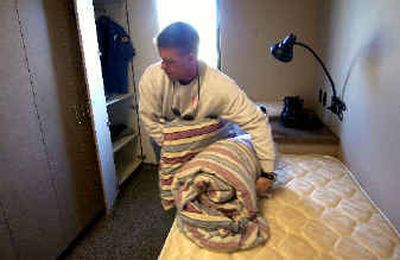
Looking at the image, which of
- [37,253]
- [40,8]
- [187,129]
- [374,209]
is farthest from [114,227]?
[374,209]

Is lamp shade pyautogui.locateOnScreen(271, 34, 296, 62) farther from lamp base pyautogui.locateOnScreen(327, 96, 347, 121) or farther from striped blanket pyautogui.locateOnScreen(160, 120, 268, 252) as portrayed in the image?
striped blanket pyautogui.locateOnScreen(160, 120, 268, 252)

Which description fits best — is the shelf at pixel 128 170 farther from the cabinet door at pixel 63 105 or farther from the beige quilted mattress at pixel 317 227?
the beige quilted mattress at pixel 317 227

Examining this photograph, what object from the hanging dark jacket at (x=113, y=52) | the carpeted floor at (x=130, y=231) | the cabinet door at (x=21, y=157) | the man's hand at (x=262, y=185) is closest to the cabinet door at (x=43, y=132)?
the cabinet door at (x=21, y=157)

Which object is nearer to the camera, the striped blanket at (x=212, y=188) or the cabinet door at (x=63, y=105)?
the striped blanket at (x=212, y=188)

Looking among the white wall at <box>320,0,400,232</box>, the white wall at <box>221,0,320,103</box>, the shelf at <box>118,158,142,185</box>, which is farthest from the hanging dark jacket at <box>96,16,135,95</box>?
the white wall at <box>320,0,400,232</box>

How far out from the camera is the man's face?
3.59 feet

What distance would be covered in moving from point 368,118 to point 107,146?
1.70 meters

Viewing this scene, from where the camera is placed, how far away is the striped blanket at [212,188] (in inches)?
38.2

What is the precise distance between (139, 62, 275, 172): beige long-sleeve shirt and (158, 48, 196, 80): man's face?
0.08m

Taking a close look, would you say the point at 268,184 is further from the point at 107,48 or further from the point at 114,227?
the point at 107,48

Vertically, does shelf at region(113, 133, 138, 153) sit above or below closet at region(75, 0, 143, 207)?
below

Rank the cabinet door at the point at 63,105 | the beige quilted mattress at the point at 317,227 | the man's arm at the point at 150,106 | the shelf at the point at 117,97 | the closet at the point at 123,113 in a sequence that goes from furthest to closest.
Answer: the closet at the point at 123,113
the shelf at the point at 117,97
the cabinet door at the point at 63,105
the man's arm at the point at 150,106
the beige quilted mattress at the point at 317,227

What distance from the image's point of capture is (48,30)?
160 centimetres

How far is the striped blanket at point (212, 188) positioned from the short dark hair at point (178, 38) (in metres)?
0.32
